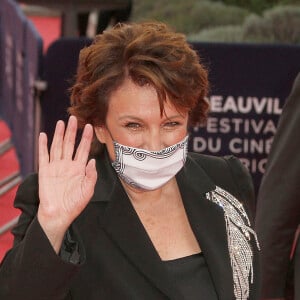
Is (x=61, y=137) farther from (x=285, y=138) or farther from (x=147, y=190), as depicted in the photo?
(x=285, y=138)

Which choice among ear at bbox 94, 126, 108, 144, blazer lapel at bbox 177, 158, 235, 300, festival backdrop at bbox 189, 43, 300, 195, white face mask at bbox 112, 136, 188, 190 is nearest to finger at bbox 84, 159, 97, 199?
white face mask at bbox 112, 136, 188, 190

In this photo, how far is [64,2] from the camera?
34.3 feet

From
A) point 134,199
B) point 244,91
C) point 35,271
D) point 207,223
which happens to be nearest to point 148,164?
point 134,199

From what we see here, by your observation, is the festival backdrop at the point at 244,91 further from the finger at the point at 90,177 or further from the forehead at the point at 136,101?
the finger at the point at 90,177

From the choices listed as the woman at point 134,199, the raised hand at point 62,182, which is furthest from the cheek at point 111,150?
the raised hand at point 62,182

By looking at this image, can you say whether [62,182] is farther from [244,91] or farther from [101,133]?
[244,91]

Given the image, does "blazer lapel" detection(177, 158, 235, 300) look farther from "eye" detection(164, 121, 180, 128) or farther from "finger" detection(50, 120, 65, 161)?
"finger" detection(50, 120, 65, 161)

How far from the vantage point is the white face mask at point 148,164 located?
2.88m

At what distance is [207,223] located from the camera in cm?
307

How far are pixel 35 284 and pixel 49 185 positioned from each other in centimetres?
26

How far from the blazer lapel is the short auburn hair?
29cm

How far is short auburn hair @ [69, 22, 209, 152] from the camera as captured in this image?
2865mm

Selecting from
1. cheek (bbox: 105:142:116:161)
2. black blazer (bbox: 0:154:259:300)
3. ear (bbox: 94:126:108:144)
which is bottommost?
black blazer (bbox: 0:154:259:300)

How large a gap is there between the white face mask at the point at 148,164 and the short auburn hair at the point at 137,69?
13cm
